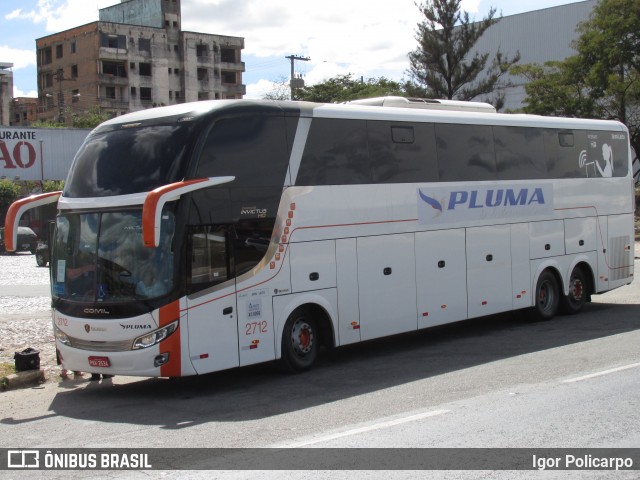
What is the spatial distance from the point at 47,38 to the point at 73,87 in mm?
7956

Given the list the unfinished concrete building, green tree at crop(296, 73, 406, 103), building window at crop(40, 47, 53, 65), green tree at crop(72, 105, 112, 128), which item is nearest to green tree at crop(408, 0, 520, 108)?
green tree at crop(296, 73, 406, 103)

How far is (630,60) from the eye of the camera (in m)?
41.5

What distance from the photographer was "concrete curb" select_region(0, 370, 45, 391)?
11.9 metres

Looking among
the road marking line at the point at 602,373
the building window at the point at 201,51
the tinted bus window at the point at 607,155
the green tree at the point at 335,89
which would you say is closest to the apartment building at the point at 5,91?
the building window at the point at 201,51

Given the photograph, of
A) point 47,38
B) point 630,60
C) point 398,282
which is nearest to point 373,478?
point 398,282

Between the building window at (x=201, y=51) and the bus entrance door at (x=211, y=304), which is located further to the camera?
the building window at (x=201, y=51)

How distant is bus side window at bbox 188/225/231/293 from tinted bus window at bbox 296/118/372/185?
1.72 meters

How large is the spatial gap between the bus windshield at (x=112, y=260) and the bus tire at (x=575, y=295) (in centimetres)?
1024

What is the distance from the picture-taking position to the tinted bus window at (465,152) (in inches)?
574

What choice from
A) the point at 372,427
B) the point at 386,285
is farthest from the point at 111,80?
Result: the point at 372,427

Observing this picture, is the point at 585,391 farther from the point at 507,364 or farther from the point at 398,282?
the point at 398,282

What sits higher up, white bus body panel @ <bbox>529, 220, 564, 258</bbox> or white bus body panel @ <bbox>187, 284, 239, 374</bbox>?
white bus body panel @ <bbox>529, 220, 564, 258</bbox>

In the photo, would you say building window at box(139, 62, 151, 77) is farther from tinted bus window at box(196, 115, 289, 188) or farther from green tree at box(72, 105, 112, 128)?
tinted bus window at box(196, 115, 289, 188)

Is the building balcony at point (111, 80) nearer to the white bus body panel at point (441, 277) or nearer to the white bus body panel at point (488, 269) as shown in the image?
the white bus body panel at point (488, 269)
